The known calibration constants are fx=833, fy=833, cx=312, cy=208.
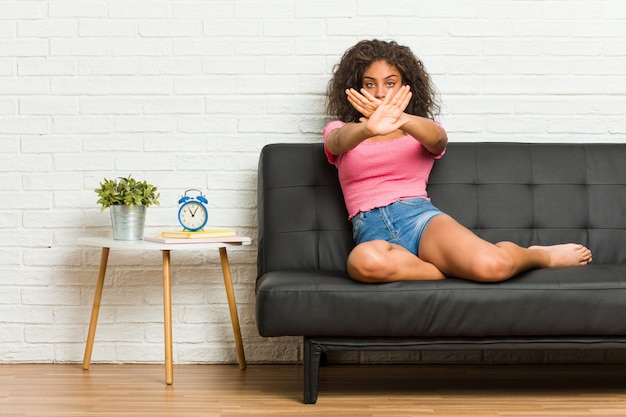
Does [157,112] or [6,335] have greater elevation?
[157,112]

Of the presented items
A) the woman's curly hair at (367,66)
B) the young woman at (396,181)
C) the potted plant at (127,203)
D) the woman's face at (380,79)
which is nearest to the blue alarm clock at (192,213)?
the potted plant at (127,203)

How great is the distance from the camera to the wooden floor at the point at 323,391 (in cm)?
247

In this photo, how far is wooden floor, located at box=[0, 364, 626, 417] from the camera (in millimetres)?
2473

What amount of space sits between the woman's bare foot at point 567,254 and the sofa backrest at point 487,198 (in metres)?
0.19

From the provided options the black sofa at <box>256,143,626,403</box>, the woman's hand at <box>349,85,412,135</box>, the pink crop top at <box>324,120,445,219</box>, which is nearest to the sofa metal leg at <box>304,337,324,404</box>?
the black sofa at <box>256,143,626,403</box>

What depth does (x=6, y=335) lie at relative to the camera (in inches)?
129

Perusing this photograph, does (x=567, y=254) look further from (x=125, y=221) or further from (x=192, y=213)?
(x=125, y=221)

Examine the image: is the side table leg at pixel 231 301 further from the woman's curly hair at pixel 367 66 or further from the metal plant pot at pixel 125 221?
the woman's curly hair at pixel 367 66

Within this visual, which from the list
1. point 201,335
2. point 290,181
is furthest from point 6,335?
point 290,181

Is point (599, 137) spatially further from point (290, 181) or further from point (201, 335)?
point (201, 335)

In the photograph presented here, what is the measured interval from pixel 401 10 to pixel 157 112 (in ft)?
3.43

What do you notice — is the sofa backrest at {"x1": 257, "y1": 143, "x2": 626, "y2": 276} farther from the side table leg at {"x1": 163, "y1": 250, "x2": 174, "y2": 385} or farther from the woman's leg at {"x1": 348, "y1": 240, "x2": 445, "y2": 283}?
the woman's leg at {"x1": 348, "y1": 240, "x2": 445, "y2": 283}

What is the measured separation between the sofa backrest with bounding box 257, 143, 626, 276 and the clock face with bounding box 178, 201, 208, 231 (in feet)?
0.72

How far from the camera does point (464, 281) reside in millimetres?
2514
